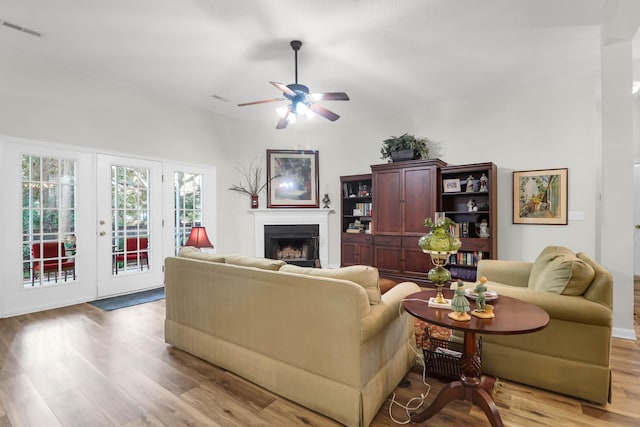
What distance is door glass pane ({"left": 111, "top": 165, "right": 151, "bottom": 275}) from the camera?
449 cm

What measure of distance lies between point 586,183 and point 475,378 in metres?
3.76

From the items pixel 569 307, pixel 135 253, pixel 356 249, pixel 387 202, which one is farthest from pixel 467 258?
pixel 135 253

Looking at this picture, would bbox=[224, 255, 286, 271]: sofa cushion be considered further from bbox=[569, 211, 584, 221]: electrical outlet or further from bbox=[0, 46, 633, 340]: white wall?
bbox=[569, 211, 584, 221]: electrical outlet

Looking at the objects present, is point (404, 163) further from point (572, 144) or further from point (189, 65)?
point (189, 65)

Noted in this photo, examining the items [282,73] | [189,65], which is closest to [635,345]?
[282,73]

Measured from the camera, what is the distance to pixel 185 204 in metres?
5.34

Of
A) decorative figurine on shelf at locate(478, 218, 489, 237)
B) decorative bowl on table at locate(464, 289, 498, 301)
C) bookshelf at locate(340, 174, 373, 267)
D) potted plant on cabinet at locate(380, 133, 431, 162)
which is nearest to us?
decorative bowl on table at locate(464, 289, 498, 301)

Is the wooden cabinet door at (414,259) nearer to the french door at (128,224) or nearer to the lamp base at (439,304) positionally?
the lamp base at (439,304)

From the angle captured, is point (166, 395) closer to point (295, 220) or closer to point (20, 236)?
point (20, 236)

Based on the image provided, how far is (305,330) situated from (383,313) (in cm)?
48

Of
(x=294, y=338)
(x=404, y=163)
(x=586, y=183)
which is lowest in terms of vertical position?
(x=294, y=338)

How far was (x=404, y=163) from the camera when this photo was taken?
486cm

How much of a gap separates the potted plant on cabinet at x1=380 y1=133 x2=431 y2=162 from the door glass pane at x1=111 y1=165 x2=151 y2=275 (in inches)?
153

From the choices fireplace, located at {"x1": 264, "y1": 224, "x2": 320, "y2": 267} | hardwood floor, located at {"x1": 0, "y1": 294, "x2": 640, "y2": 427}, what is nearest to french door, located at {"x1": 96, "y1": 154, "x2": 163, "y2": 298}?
hardwood floor, located at {"x1": 0, "y1": 294, "x2": 640, "y2": 427}
